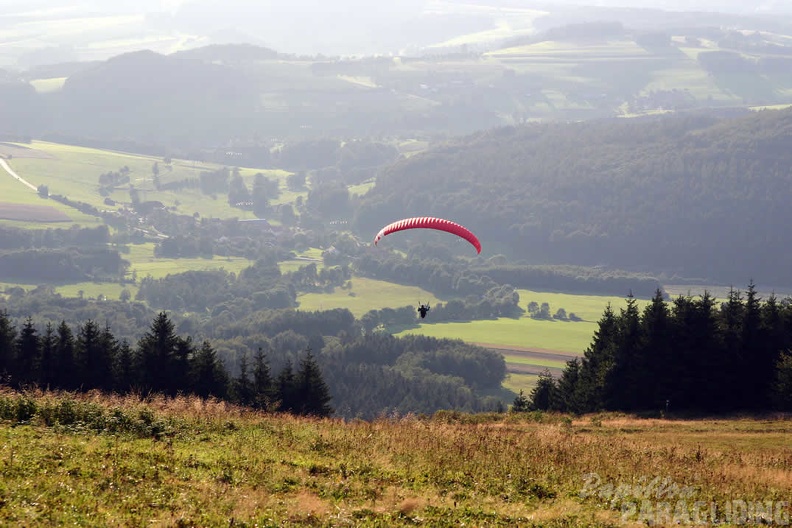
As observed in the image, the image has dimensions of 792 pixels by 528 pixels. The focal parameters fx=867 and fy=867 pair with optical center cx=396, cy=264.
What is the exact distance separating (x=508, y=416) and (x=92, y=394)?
18143mm

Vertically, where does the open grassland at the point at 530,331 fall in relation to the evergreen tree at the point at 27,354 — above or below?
above

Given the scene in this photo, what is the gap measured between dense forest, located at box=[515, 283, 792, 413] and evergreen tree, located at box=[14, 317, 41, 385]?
3152cm

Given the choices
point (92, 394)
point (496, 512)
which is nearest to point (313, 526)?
point (496, 512)

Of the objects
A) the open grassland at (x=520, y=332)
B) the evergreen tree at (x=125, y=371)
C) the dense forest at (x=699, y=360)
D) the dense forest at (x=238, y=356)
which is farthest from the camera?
the open grassland at (x=520, y=332)

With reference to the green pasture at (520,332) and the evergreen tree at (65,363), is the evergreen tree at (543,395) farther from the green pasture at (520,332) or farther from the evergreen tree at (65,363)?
the green pasture at (520,332)

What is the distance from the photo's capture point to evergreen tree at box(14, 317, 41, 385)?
4794cm

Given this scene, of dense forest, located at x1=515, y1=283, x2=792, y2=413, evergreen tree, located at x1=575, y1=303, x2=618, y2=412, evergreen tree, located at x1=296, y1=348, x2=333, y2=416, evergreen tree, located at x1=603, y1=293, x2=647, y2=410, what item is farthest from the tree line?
dense forest, located at x1=515, y1=283, x2=792, y2=413

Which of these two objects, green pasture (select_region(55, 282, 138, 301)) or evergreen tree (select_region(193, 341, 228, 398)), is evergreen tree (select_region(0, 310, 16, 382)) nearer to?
evergreen tree (select_region(193, 341, 228, 398))

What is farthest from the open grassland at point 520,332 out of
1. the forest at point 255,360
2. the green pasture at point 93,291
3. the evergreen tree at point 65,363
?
the evergreen tree at point 65,363

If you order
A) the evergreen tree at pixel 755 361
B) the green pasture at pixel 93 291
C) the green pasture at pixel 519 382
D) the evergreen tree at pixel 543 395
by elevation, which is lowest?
the green pasture at pixel 519 382

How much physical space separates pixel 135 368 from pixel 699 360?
3030 centimetres

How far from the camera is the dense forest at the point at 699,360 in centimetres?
4488

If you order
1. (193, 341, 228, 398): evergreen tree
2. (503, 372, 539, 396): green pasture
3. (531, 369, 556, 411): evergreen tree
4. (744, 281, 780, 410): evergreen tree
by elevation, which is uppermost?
(744, 281, 780, 410): evergreen tree

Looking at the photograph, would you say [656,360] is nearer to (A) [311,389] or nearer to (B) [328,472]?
(A) [311,389]
